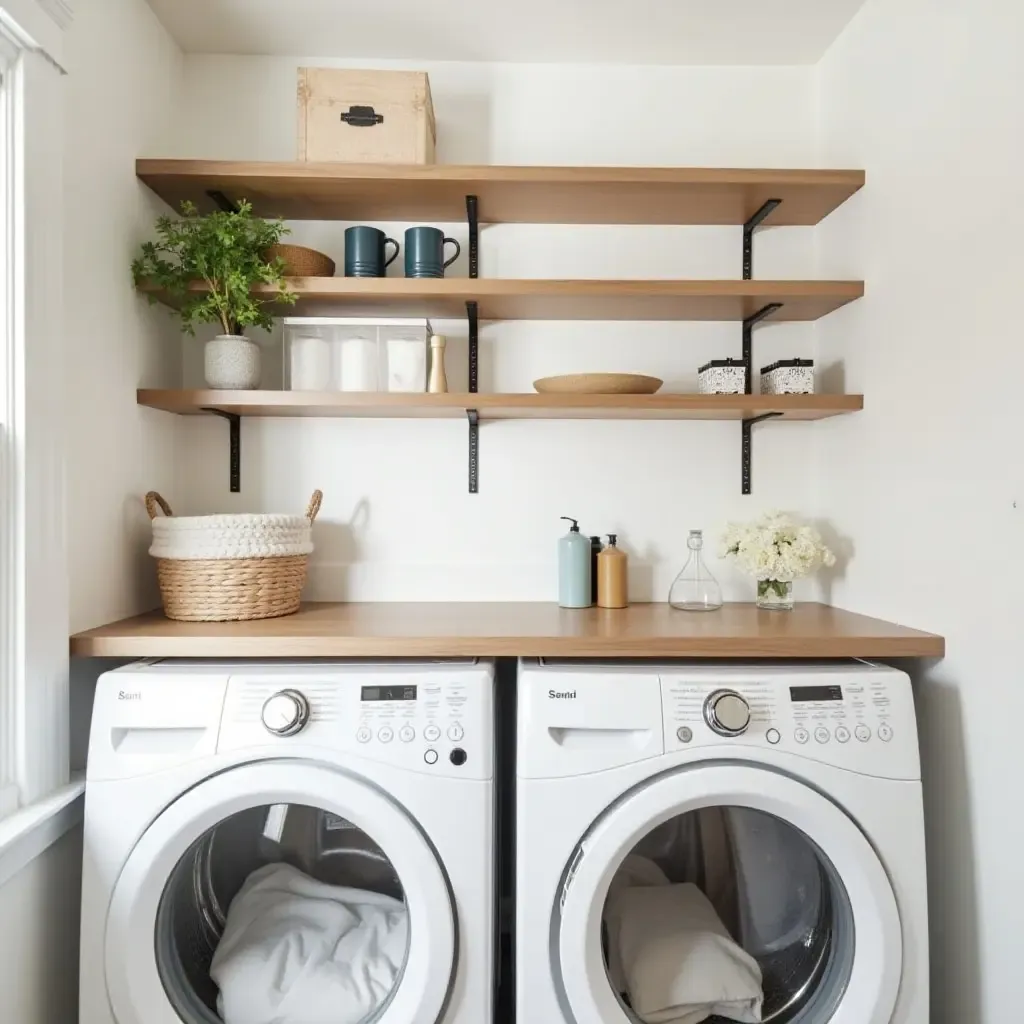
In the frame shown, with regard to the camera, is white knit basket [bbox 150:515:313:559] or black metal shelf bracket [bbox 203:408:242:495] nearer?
white knit basket [bbox 150:515:313:559]

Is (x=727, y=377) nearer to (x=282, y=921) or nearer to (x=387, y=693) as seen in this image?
(x=387, y=693)

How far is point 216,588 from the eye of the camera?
5.24ft

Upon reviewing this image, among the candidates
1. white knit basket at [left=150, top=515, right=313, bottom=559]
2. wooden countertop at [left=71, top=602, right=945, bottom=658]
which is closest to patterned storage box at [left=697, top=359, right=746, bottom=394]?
wooden countertop at [left=71, top=602, right=945, bottom=658]

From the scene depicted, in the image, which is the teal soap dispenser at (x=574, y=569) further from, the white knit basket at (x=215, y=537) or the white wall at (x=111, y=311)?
the white wall at (x=111, y=311)

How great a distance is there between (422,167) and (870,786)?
1.67 m

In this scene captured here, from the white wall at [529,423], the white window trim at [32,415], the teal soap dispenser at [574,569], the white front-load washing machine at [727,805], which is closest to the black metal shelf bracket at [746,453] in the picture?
the white wall at [529,423]

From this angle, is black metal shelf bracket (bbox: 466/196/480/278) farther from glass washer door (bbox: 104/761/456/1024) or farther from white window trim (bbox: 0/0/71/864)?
glass washer door (bbox: 104/761/456/1024)

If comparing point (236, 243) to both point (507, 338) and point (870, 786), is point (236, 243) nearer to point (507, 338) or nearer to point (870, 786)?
point (507, 338)

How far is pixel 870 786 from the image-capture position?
4.42 feet

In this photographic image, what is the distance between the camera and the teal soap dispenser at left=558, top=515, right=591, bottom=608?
185 centimetres

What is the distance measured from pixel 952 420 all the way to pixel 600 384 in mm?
744

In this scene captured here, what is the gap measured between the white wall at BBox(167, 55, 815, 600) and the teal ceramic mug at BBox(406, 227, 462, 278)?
205mm

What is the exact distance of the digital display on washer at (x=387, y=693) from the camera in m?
1.38

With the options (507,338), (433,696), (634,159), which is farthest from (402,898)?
(634,159)
